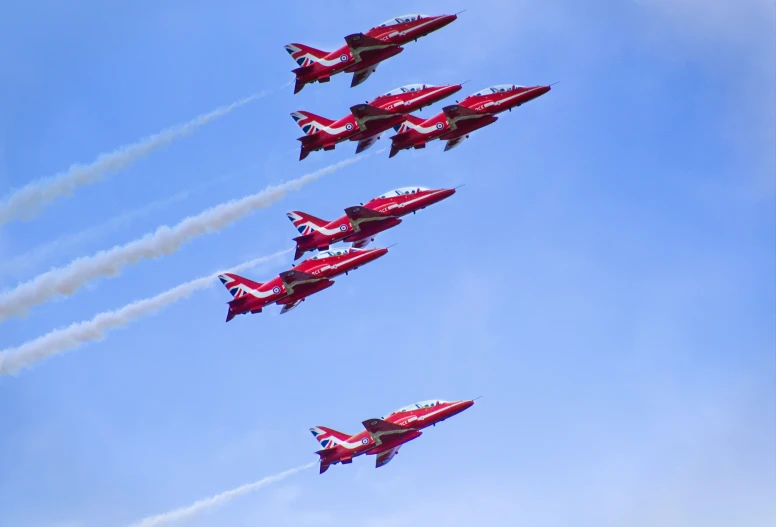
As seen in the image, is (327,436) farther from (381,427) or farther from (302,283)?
(302,283)

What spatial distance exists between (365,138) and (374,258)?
9.19 m

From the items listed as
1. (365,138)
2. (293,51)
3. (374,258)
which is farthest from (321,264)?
(293,51)

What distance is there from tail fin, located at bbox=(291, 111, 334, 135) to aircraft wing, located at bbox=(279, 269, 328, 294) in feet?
35.7

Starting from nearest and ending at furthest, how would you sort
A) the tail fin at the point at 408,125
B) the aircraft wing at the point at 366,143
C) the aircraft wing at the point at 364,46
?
the aircraft wing at the point at 364,46, the aircraft wing at the point at 366,143, the tail fin at the point at 408,125

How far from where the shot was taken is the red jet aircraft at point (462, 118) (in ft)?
312

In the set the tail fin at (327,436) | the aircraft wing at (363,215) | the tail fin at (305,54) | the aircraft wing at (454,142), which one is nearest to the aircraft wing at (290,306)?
the aircraft wing at (363,215)

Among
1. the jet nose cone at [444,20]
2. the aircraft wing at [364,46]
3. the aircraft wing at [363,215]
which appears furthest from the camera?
the aircraft wing at [363,215]

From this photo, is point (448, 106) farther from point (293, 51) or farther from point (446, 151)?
point (293, 51)

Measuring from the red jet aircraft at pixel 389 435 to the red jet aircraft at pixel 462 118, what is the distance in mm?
19688

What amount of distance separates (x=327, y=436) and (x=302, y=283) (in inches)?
487

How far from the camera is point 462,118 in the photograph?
9506cm

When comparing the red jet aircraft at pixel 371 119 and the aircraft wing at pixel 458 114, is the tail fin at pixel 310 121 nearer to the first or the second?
the red jet aircraft at pixel 371 119

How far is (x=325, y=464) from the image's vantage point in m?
93.7

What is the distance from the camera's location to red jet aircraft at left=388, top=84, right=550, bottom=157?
9519cm
